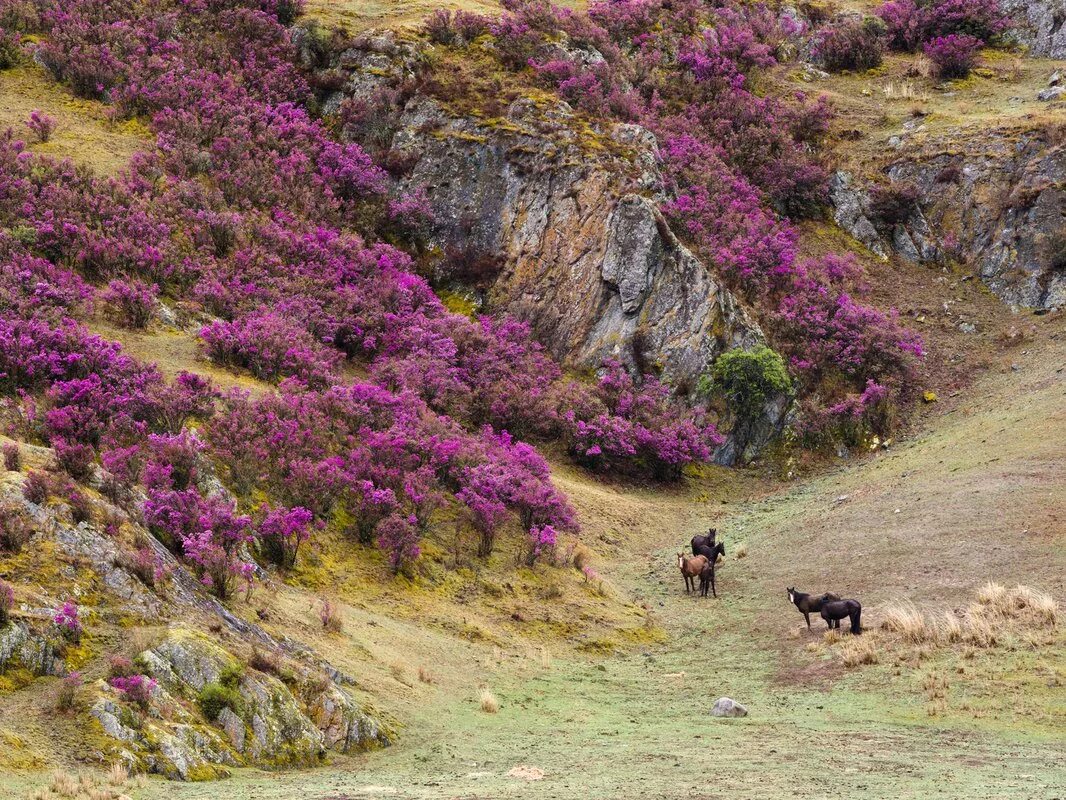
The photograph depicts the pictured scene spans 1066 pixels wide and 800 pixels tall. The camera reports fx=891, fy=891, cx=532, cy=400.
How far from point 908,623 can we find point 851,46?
4941 centimetres

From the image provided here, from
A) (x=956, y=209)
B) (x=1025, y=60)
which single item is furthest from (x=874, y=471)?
(x=1025, y=60)

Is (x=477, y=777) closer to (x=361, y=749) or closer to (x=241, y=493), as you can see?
(x=361, y=749)

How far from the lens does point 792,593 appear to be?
1933cm

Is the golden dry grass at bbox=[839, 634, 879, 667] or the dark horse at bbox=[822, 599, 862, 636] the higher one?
the dark horse at bbox=[822, 599, 862, 636]

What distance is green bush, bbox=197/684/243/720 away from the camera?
11039mm

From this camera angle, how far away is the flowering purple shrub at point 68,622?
11234 millimetres

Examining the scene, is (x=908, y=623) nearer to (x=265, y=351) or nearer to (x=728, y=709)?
(x=728, y=709)

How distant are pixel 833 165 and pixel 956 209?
6.68m

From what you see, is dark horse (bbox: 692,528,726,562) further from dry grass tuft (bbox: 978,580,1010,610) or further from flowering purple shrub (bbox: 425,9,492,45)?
flowering purple shrub (bbox: 425,9,492,45)

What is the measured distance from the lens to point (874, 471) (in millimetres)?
30750

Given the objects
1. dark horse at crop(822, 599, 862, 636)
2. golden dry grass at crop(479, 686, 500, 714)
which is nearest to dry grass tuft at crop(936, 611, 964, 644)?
dark horse at crop(822, 599, 862, 636)

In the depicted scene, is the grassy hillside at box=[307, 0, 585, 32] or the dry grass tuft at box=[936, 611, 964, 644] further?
the grassy hillside at box=[307, 0, 585, 32]

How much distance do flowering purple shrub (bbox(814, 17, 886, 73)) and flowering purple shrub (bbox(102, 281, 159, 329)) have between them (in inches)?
1823

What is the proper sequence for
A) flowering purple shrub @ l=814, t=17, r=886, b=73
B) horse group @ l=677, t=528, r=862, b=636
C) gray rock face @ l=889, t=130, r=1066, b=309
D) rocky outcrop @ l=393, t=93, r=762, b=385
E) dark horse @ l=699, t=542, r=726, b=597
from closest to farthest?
horse group @ l=677, t=528, r=862, b=636 → dark horse @ l=699, t=542, r=726, b=597 → rocky outcrop @ l=393, t=93, r=762, b=385 → gray rock face @ l=889, t=130, r=1066, b=309 → flowering purple shrub @ l=814, t=17, r=886, b=73
